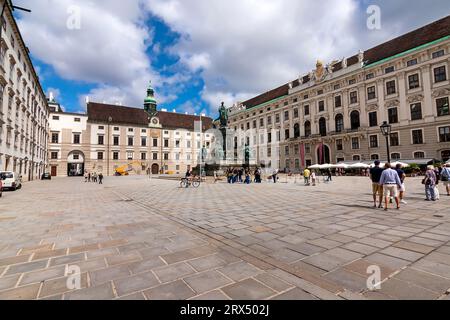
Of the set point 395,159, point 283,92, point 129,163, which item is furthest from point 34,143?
point 395,159

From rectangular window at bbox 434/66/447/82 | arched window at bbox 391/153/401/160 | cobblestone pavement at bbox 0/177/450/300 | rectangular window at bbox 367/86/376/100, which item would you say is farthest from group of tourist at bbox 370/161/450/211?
rectangular window at bbox 367/86/376/100

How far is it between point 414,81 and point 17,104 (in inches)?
2033

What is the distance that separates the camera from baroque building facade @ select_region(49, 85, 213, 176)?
5266 cm

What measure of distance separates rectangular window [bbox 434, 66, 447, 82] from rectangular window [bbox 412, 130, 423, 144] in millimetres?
7079

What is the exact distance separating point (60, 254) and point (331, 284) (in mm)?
4561

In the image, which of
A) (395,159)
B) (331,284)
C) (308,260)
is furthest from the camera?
(395,159)

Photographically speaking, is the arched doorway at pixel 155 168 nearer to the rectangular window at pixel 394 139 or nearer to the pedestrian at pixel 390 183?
the rectangular window at pixel 394 139

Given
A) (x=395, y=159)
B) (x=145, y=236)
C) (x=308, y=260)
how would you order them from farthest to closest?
(x=395, y=159)
(x=145, y=236)
(x=308, y=260)

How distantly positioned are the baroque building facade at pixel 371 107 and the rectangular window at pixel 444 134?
47 millimetres

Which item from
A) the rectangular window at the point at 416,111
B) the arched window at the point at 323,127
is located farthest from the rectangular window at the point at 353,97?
the rectangular window at the point at 416,111

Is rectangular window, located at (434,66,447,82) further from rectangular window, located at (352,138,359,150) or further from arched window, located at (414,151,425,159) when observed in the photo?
rectangular window, located at (352,138,359,150)

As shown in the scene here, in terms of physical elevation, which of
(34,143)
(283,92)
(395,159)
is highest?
(283,92)
